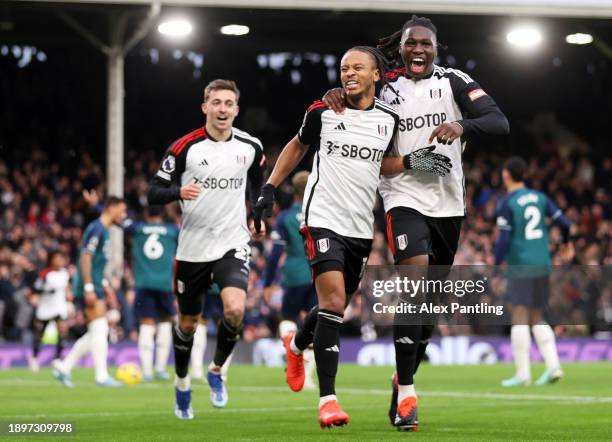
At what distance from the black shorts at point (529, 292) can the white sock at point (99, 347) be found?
15.6 ft

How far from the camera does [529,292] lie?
45.6 feet

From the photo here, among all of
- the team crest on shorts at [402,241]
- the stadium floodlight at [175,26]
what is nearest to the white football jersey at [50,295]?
the stadium floodlight at [175,26]

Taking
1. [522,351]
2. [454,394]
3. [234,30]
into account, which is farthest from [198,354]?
[234,30]

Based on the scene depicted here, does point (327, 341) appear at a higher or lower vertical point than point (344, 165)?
lower

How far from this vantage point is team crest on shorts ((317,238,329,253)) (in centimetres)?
755

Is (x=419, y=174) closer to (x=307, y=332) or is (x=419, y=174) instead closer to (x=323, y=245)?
(x=323, y=245)

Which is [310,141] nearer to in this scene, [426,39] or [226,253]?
[426,39]

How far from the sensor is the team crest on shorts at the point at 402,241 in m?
7.79

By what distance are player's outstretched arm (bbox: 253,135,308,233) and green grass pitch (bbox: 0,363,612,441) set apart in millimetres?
1376

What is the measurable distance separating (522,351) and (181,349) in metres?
5.56

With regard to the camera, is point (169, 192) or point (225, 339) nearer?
point (169, 192)

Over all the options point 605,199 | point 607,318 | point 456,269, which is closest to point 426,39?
point 456,269

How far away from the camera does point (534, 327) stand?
14.4m

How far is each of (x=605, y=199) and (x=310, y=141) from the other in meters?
22.5
